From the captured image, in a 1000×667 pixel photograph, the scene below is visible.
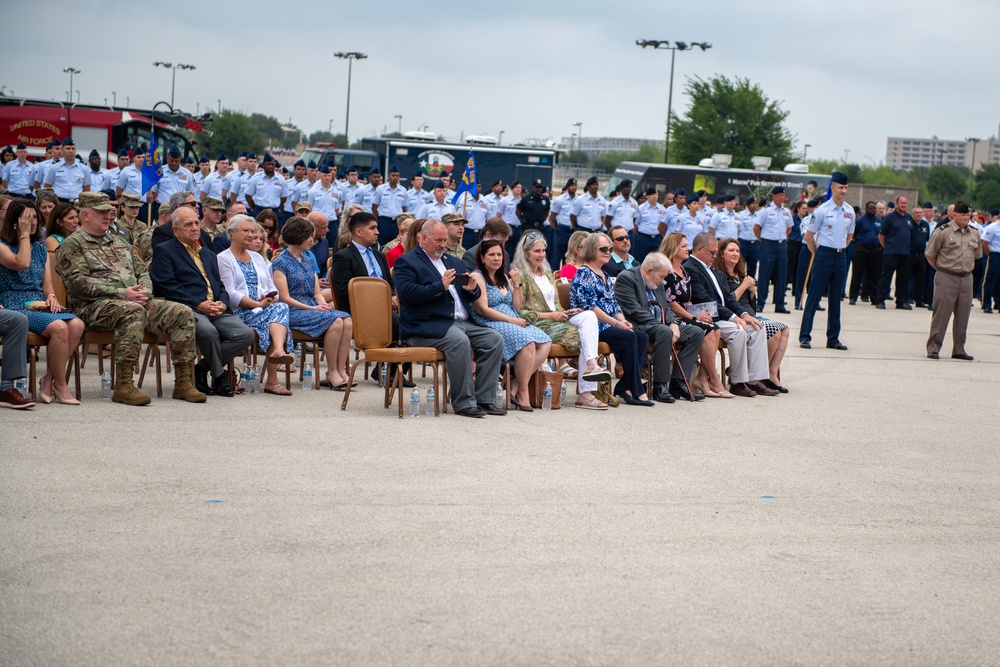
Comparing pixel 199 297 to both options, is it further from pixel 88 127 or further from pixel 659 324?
Result: pixel 88 127

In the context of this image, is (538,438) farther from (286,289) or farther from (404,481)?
(286,289)

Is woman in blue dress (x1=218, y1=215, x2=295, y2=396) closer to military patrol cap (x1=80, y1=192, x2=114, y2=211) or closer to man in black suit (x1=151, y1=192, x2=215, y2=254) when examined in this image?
man in black suit (x1=151, y1=192, x2=215, y2=254)

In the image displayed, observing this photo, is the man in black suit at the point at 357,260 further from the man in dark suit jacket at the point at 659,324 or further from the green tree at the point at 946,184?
the green tree at the point at 946,184

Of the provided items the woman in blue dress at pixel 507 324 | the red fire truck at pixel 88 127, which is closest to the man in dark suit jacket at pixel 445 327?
the woman in blue dress at pixel 507 324

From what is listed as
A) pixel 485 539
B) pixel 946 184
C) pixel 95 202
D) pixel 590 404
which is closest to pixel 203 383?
pixel 95 202

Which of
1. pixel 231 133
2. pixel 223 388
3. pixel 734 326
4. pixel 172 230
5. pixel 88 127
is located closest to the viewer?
pixel 223 388

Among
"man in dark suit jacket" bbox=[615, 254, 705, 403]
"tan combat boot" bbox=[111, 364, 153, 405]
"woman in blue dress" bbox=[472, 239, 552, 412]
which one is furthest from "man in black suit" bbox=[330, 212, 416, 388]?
"tan combat boot" bbox=[111, 364, 153, 405]

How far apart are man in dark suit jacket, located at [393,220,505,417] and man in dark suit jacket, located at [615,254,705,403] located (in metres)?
1.55

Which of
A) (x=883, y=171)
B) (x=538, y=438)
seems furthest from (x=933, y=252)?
(x=883, y=171)

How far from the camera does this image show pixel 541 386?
9375mm

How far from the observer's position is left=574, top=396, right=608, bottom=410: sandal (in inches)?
373

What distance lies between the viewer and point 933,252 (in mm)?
13961

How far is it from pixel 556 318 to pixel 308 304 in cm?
223

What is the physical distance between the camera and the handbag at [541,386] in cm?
933
